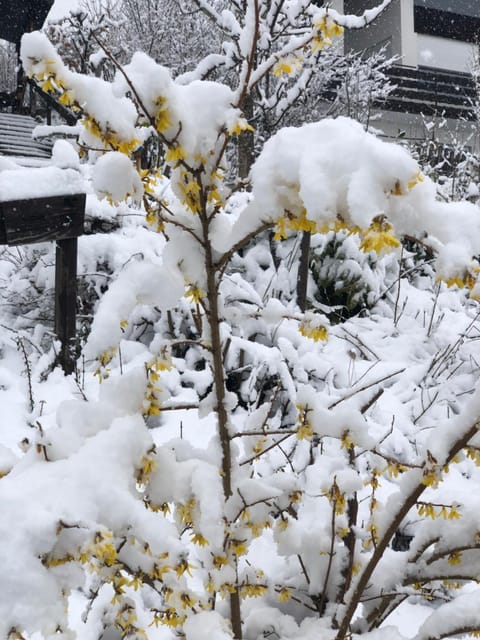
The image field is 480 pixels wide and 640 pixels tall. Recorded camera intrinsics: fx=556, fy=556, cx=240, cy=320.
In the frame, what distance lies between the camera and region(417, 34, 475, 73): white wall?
60.4ft

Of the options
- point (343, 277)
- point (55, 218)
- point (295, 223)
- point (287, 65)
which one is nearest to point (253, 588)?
point (295, 223)

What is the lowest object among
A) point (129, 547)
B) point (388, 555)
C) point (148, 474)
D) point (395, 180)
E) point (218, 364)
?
point (388, 555)

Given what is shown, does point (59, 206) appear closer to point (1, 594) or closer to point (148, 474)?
point (148, 474)

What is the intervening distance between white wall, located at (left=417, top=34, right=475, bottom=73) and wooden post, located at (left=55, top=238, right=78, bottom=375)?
1832 cm

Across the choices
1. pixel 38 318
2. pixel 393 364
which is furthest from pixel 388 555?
pixel 38 318

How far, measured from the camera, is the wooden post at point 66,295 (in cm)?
338

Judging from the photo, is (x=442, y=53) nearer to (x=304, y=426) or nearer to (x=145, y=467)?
(x=304, y=426)

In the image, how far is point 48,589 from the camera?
804mm

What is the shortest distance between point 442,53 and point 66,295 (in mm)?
19306

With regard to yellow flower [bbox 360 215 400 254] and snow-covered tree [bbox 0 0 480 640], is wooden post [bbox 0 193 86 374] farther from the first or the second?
yellow flower [bbox 360 215 400 254]

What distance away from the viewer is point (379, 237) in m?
0.73

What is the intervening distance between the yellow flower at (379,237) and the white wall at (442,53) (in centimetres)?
2026

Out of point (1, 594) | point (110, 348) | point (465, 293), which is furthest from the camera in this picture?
point (465, 293)

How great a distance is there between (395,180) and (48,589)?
77cm
